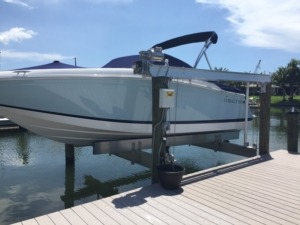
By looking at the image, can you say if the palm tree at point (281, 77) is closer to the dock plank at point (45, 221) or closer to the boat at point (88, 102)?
the boat at point (88, 102)

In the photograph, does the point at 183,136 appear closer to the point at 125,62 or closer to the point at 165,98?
the point at 125,62

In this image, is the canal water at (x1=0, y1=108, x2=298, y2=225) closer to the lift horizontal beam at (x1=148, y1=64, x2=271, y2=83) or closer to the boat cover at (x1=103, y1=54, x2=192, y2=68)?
the boat cover at (x1=103, y1=54, x2=192, y2=68)

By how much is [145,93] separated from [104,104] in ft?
3.22

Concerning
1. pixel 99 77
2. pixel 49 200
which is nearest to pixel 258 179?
pixel 99 77

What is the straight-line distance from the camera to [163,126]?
199 inches

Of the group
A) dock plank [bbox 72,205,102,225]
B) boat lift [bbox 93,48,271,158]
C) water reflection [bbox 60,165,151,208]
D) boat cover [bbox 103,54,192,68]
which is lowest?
water reflection [bbox 60,165,151,208]

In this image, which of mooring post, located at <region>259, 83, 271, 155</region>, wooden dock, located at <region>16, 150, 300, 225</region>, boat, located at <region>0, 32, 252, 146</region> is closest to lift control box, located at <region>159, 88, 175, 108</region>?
boat, located at <region>0, 32, 252, 146</region>

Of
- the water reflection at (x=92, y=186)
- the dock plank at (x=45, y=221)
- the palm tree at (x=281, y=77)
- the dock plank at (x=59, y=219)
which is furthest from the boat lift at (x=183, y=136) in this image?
the palm tree at (x=281, y=77)

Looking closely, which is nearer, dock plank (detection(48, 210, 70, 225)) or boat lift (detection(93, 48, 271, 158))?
dock plank (detection(48, 210, 70, 225))

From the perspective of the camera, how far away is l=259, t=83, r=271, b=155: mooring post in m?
7.33

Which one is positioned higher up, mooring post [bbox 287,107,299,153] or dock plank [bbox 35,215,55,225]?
mooring post [bbox 287,107,299,153]

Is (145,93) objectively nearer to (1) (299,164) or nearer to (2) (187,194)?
(2) (187,194)

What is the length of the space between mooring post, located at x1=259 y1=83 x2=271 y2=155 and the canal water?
6.91ft

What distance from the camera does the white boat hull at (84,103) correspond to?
612 cm
